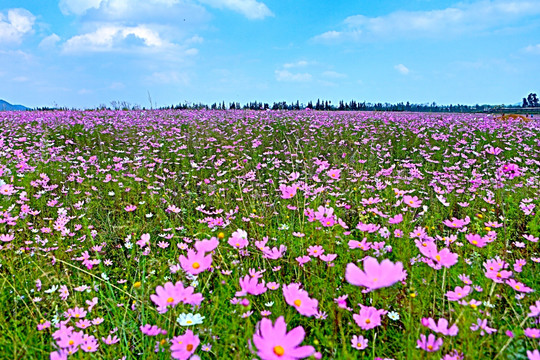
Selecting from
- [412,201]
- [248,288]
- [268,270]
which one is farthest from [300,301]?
[412,201]

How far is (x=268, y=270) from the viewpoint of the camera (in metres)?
2.23

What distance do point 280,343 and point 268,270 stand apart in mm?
1516

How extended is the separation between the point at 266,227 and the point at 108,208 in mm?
1749

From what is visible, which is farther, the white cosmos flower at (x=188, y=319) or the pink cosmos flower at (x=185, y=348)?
the white cosmos flower at (x=188, y=319)

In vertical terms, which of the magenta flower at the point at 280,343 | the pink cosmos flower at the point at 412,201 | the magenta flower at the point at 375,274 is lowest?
the pink cosmos flower at the point at 412,201

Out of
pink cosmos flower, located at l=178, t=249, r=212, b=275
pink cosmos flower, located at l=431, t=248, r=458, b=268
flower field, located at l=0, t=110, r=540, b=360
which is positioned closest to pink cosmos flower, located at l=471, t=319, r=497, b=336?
flower field, located at l=0, t=110, r=540, b=360

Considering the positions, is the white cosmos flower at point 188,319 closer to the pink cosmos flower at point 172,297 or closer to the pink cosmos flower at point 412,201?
the pink cosmos flower at point 172,297

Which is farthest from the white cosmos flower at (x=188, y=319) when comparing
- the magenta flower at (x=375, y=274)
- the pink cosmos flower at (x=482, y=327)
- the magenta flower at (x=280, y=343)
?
the pink cosmos flower at (x=482, y=327)

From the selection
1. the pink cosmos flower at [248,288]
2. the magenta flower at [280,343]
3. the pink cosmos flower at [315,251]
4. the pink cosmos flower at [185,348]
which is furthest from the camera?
the pink cosmos flower at [315,251]

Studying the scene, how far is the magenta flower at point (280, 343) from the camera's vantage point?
694mm

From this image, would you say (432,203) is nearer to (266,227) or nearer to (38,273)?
(266,227)

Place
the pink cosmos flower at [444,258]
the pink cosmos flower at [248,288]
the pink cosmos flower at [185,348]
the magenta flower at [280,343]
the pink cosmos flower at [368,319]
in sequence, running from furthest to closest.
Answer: the pink cosmos flower at [368,319] → the pink cosmos flower at [444,258] → the pink cosmos flower at [248,288] → the pink cosmos flower at [185,348] → the magenta flower at [280,343]

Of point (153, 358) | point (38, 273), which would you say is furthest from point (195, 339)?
point (38, 273)

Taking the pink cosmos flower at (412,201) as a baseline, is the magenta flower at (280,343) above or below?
above
